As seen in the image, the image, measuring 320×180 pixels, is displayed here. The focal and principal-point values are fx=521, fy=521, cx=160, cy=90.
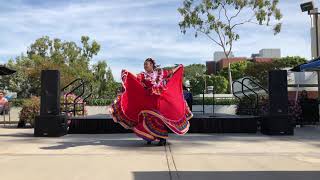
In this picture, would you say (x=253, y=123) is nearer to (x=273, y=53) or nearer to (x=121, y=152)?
(x=121, y=152)

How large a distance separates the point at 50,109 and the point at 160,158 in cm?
534

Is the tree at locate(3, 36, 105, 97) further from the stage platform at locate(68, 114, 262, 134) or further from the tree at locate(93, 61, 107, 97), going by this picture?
the stage platform at locate(68, 114, 262, 134)

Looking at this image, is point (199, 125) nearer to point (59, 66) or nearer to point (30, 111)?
point (30, 111)

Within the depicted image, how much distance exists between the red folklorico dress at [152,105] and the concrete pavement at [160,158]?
0.43m

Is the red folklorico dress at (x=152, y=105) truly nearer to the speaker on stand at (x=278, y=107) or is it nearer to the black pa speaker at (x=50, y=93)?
the black pa speaker at (x=50, y=93)

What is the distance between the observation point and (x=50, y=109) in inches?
535

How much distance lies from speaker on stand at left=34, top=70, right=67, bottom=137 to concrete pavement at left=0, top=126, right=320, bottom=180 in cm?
55

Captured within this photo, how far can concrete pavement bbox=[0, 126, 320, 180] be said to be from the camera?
7502 mm

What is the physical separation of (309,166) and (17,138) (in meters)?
7.78

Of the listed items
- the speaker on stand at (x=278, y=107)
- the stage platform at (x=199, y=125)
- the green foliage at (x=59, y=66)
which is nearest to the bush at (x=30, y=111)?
the stage platform at (x=199, y=125)

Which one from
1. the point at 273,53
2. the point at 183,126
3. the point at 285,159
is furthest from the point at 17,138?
the point at 273,53

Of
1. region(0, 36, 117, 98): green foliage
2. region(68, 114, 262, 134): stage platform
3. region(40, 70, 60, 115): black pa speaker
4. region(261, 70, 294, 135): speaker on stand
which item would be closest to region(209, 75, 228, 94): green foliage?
region(0, 36, 117, 98): green foliage

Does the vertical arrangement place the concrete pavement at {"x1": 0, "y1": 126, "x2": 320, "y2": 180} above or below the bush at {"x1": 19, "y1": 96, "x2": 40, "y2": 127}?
below

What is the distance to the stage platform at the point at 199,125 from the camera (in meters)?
15.0
